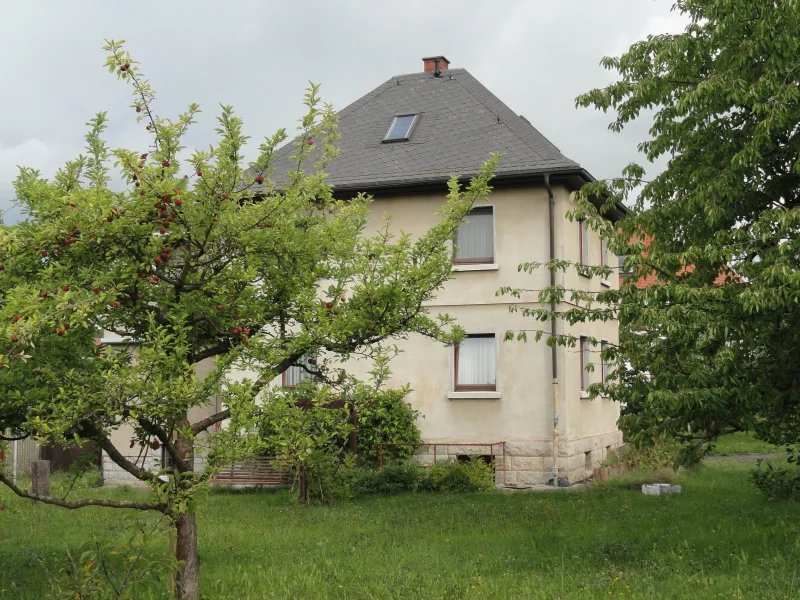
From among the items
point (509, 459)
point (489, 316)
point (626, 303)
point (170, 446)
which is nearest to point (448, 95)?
point (489, 316)

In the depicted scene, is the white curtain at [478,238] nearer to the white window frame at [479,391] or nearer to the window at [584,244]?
the white window frame at [479,391]

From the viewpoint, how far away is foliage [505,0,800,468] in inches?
372

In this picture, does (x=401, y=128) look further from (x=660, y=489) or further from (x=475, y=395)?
(x=660, y=489)

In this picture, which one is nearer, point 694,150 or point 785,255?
point 785,255

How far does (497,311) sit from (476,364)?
4.15ft

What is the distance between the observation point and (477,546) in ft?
39.3

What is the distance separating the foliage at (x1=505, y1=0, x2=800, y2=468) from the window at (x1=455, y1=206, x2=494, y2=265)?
8.75m

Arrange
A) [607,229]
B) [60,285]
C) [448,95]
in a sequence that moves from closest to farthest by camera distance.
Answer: [60,285], [607,229], [448,95]

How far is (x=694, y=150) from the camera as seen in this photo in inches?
449

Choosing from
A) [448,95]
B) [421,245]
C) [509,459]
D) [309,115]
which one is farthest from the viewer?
[448,95]

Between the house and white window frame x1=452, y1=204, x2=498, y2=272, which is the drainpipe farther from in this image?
→ white window frame x1=452, y1=204, x2=498, y2=272

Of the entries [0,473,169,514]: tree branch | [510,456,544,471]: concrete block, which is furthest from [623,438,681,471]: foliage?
[0,473,169,514]: tree branch

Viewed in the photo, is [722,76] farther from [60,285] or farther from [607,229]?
[60,285]

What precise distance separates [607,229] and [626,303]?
1.77 meters
